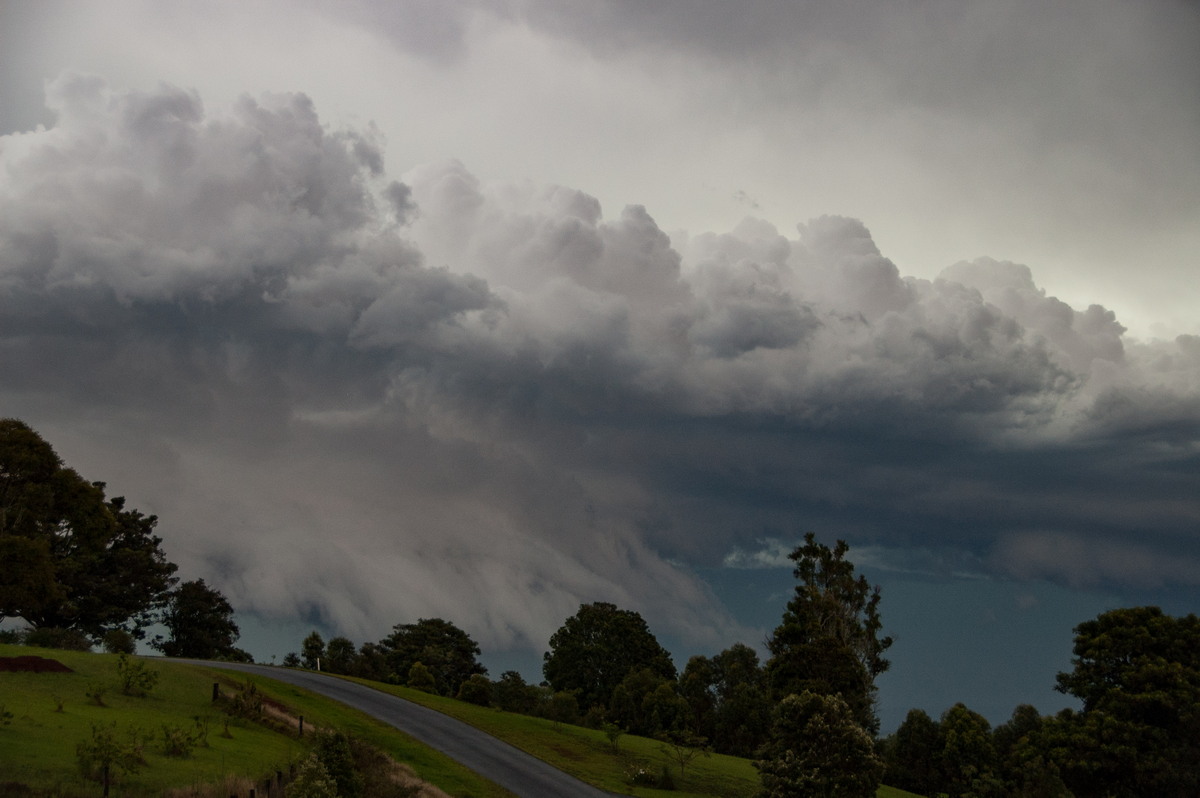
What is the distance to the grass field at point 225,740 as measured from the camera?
2934cm

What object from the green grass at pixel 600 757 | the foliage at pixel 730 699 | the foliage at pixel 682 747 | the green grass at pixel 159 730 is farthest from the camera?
the foliage at pixel 730 699

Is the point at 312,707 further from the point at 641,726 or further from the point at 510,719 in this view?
the point at 641,726

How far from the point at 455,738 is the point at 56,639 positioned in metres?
27.9

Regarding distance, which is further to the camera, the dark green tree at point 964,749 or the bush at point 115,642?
the dark green tree at point 964,749

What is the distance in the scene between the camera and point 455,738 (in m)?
54.9

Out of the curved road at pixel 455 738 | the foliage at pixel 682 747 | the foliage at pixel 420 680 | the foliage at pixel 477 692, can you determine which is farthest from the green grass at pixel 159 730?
the foliage at pixel 420 680

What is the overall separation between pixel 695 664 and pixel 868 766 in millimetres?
68499

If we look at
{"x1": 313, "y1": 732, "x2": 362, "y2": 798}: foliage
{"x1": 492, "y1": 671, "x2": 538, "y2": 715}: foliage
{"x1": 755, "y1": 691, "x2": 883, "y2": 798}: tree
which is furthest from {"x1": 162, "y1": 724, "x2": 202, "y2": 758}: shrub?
{"x1": 492, "y1": 671, "x2": 538, "y2": 715}: foliage

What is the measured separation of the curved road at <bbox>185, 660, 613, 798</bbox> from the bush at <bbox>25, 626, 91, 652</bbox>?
855 cm

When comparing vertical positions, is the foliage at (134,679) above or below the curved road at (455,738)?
above

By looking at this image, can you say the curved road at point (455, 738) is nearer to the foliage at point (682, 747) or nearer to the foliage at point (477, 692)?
the foliage at point (682, 747)

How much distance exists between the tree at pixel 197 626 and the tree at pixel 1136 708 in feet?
251

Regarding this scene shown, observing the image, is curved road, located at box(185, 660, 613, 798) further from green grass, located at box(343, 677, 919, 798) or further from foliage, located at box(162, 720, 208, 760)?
foliage, located at box(162, 720, 208, 760)

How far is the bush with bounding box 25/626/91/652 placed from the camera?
57.7 meters
